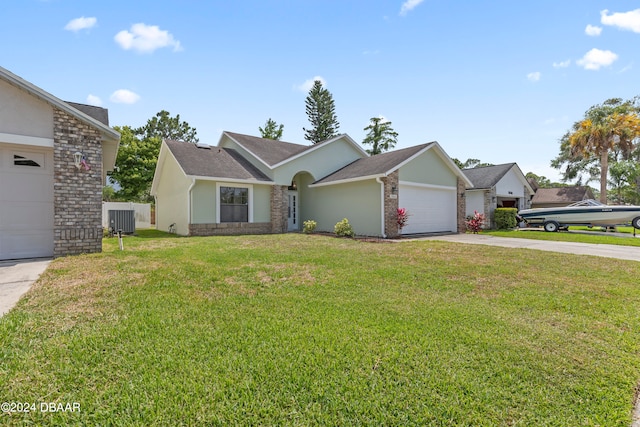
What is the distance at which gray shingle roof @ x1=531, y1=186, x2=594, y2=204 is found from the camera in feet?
102

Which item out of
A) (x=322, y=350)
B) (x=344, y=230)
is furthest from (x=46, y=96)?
(x=344, y=230)

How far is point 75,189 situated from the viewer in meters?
7.99

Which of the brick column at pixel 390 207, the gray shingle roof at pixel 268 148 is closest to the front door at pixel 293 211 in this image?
the gray shingle roof at pixel 268 148

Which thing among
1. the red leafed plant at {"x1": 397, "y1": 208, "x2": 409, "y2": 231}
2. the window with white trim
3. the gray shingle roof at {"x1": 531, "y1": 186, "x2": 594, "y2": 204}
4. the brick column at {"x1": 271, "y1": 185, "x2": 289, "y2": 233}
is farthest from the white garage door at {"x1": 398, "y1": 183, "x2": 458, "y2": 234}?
the gray shingle roof at {"x1": 531, "y1": 186, "x2": 594, "y2": 204}

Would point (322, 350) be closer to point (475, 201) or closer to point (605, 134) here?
point (475, 201)

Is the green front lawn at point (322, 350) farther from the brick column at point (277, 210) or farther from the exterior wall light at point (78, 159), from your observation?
the brick column at point (277, 210)

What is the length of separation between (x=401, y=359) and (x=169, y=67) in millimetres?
14351

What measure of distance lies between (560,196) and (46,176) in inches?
1623

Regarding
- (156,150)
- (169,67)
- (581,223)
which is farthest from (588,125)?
(156,150)

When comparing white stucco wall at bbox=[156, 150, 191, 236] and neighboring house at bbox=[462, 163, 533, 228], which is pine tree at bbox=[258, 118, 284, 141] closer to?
white stucco wall at bbox=[156, 150, 191, 236]

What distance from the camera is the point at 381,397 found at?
235 cm

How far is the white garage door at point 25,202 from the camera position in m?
7.75

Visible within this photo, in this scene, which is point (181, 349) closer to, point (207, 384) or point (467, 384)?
point (207, 384)

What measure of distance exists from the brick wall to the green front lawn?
261cm
